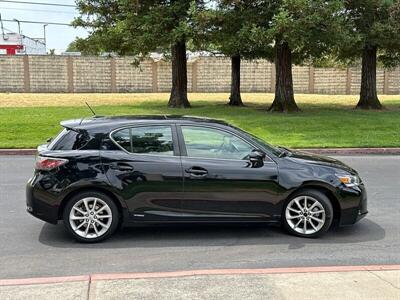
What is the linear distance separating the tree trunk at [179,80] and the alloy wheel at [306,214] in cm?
1991

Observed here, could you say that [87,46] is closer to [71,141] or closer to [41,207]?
[71,141]

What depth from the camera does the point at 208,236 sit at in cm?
613

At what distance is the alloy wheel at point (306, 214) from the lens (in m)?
6.04

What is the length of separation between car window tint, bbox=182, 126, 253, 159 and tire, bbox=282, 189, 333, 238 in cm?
80

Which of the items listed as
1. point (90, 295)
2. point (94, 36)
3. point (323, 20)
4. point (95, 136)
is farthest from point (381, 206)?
point (94, 36)

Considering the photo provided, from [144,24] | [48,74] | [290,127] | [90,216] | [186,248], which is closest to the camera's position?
[186,248]

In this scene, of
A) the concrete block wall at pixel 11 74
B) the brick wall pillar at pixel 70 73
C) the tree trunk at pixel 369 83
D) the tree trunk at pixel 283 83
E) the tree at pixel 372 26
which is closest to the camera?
the tree at pixel 372 26

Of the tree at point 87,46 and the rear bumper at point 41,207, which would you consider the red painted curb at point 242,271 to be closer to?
the rear bumper at point 41,207

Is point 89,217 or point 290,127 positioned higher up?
→ point 290,127

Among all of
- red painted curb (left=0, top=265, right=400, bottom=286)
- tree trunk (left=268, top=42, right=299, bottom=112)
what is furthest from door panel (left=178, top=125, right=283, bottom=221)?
tree trunk (left=268, top=42, right=299, bottom=112)

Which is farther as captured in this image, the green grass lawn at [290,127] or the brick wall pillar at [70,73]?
the brick wall pillar at [70,73]

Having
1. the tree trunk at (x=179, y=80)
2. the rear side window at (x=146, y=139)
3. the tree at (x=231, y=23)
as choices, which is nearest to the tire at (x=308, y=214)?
the rear side window at (x=146, y=139)

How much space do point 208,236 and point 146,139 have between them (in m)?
1.36

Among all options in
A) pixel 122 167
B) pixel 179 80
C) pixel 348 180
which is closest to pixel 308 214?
pixel 348 180
